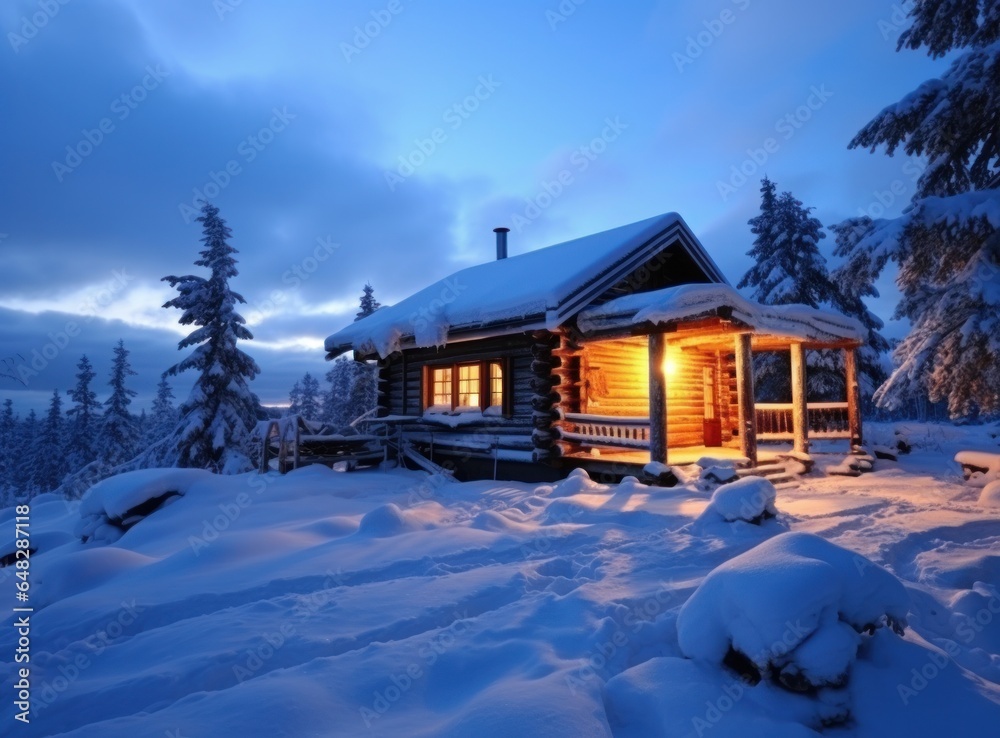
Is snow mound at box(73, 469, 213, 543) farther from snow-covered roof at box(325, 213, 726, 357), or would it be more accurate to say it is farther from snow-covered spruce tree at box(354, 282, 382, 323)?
snow-covered spruce tree at box(354, 282, 382, 323)

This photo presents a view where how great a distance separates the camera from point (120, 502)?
915 centimetres

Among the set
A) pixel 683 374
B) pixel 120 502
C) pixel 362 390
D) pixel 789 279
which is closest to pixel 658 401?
pixel 683 374

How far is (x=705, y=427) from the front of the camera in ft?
53.4

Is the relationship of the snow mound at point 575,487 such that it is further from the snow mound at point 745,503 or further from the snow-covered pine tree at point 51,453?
the snow-covered pine tree at point 51,453

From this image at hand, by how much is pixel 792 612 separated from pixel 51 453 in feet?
157

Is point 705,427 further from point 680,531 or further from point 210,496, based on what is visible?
point 210,496

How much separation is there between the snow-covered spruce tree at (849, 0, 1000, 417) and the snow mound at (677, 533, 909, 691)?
722 cm

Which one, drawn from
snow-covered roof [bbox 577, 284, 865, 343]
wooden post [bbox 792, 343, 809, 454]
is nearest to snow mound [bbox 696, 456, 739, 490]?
snow-covered roof [bbox 577, 284, 865, 343]

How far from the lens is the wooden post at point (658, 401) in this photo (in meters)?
10.4

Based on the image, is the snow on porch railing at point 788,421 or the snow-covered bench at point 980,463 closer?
the snow-covered bench at point 980,463

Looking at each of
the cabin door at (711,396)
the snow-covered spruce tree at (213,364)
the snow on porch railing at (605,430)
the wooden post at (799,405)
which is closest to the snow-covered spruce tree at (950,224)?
the wooden post at (799,405)

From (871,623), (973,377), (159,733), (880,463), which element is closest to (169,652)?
(159,733)

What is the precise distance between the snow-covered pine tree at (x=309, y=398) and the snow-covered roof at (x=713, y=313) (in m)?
39.3

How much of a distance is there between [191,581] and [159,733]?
289cm
